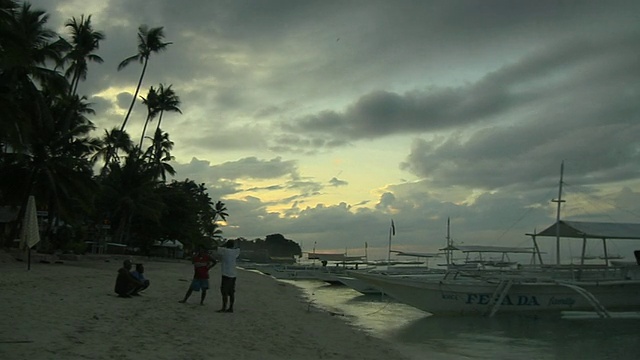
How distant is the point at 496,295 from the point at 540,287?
235cm

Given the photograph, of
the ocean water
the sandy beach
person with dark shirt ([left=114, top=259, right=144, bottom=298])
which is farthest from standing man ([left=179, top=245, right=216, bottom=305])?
the ocean water

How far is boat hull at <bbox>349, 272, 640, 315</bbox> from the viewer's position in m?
23.2

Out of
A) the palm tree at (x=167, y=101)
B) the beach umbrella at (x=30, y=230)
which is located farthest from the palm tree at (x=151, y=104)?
the beach umbrella at (x=30, y=230)

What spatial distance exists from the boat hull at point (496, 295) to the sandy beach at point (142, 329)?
7096mm

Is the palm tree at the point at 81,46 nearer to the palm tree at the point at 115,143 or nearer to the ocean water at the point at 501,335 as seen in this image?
the palm tree at the point at 115,143

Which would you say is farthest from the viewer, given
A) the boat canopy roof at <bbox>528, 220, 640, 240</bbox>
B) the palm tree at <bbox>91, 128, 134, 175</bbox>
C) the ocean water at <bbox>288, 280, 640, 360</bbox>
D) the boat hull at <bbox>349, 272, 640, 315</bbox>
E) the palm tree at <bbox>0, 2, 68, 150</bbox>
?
the palm tree at <bbox>91, 128, 134, 175</bbox>

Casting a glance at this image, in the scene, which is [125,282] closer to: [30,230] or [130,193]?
[30,230]

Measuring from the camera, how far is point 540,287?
2420 cm

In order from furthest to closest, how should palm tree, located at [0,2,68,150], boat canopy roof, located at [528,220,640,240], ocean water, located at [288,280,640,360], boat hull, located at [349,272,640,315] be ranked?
1. boat canopy roof, located at [528,220,640,240]
2. boat hull, located at [349,272,640,315]
3. palm tree, located at [0,2,68,150]
4. ocean water, located at [288,280,640,360]

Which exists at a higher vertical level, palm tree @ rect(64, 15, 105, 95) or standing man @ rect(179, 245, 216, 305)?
palm tree @ rect(64, 15, 105, 95)

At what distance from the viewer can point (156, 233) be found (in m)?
50.0

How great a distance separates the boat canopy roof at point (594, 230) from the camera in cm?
2611

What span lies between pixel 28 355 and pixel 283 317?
10.3 metres

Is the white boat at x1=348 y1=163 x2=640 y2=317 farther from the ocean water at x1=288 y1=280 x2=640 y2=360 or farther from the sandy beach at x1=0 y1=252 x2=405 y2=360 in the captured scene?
the sandy beach at x1=0 y1=252 x2=405 y2=360
